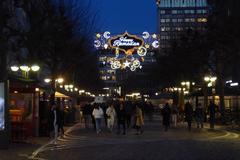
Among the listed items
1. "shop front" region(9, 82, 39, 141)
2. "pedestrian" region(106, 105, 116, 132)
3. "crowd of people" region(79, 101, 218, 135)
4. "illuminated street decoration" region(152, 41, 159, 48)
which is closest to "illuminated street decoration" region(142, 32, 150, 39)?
"illuminated street decoration" region(152, 41, 159, 48)

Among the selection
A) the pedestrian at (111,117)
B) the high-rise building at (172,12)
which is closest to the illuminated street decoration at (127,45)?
the high-rise building at (172,12)

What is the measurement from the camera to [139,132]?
3525cm

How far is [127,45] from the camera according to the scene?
4643 inches

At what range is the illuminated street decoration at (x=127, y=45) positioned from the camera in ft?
381

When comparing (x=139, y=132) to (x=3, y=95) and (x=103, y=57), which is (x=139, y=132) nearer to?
(x=3, y=95)

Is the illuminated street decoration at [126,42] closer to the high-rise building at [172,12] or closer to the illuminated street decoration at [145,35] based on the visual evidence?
the illuminated street decoration at [145,35]

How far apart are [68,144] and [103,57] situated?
99.3 metres

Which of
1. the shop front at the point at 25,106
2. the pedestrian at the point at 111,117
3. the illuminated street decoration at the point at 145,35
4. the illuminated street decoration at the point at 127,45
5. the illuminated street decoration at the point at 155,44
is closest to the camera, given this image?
the shop front at the point at 25,106

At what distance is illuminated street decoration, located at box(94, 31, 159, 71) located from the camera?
116 m

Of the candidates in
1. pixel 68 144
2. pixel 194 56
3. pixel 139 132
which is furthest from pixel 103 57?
pixel 68 144

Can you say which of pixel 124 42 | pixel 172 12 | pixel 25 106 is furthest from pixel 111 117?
pixel 172 12

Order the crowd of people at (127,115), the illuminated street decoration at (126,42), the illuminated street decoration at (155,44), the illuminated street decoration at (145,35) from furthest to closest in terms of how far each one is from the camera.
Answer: the illuminated street decoration at (145,35)
the illuminated street decoration at (126,42)
the illuminated street decoration at (155,44)
the crowd of people at (127,115)

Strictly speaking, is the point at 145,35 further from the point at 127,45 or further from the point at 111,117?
the point at 111,117

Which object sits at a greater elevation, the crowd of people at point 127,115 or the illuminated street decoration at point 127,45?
the illuminated street decoration at point 127,45
